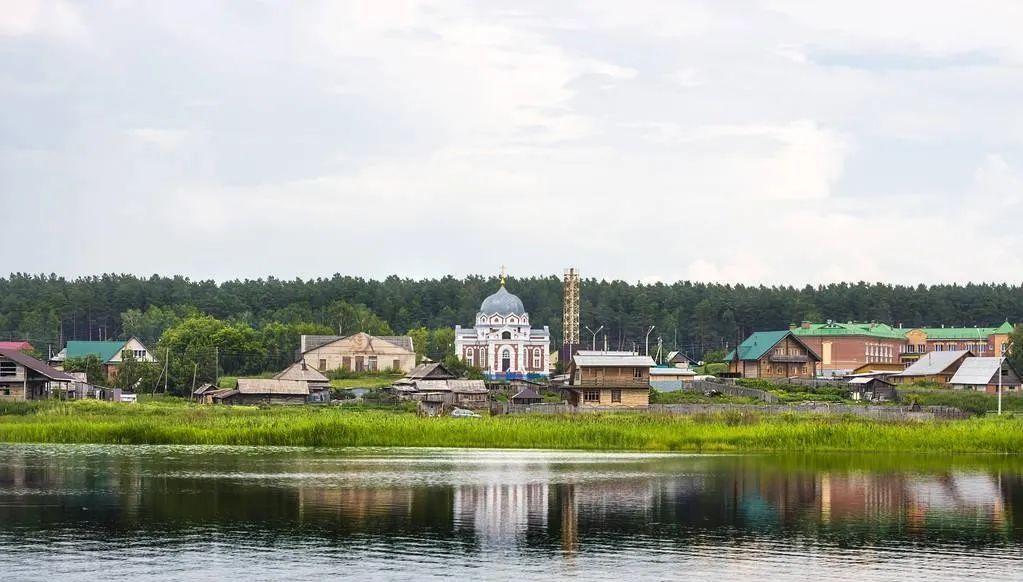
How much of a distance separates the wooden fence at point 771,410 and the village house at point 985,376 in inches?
788

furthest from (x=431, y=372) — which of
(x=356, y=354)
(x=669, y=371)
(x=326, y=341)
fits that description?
(x=326, y=341)

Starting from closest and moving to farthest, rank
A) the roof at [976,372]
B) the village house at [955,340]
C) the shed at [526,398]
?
the shed at [526,398]
the roof at [976,372]
the village house at [955,340]

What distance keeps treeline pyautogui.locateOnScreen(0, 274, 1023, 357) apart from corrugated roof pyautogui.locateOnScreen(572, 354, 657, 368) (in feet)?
267

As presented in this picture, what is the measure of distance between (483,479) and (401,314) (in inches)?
5243

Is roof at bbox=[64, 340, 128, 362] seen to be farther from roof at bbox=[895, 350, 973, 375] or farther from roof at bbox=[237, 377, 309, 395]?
roof at bbox=[895, 350, 973, 375]

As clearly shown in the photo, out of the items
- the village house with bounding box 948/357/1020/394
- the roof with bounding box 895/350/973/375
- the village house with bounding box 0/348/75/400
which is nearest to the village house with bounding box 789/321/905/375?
the roof with bounding box 895/350/973/375

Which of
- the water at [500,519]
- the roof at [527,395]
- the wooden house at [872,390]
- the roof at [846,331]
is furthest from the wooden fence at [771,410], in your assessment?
the roof at [846,331]

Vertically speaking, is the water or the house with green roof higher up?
the house with green roof

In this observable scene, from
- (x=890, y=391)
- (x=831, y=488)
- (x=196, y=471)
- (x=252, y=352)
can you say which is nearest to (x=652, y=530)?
(x=831, y=488)

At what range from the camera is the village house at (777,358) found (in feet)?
347

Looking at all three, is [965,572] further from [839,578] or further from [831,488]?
[831,488]

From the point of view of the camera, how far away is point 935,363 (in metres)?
105

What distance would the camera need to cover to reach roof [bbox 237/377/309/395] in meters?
88.2

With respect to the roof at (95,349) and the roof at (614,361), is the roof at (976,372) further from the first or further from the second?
the roof at (95,349)
